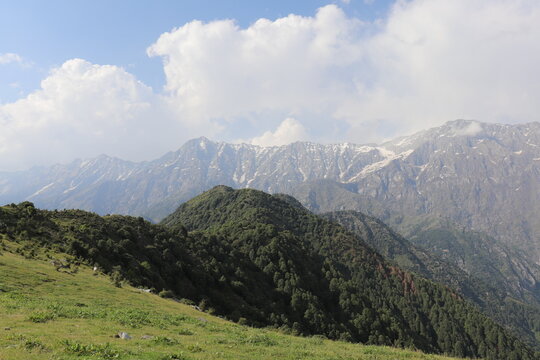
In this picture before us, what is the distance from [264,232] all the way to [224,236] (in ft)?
62.3

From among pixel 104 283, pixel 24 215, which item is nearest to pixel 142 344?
pixel 104 283

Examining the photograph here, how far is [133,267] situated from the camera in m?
58.2

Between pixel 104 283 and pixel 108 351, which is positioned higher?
pixel 108 351

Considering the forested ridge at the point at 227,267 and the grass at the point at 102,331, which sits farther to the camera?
the forested ridge at the point at 227,267

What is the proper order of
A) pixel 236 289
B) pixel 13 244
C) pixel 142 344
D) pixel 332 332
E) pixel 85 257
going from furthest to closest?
pixel 332 332, pixel 236 289, pixel 85 257, pixel 13 244, pixel 142 344

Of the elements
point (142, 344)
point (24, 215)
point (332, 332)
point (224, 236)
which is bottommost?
point (332, 332)

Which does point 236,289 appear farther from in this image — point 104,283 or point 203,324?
point 203,324

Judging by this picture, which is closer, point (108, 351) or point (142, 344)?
point (108, 351)

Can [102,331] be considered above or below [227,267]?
above

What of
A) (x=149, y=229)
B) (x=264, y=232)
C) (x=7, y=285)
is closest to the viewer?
(x=7, y=285)

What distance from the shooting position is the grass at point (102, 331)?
57.0 feet

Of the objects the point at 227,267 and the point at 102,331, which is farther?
the point at 227,267

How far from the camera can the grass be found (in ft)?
57.0

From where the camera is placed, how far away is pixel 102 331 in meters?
22.3
